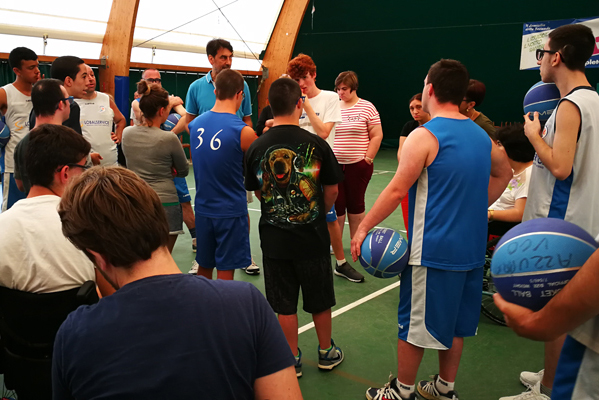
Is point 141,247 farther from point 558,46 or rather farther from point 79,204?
point 558,46

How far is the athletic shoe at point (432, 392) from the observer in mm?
2580

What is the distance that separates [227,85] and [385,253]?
5.38 ft

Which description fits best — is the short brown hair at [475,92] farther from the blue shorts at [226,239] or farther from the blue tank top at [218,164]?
the blue shorts at [226,239]

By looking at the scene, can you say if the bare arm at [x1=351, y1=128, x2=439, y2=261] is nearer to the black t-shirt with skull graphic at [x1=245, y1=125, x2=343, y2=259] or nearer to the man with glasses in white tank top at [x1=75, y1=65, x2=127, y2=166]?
the black t-shirt with skull graphic at [x1=245, y1=125, x2=343, y2=259]

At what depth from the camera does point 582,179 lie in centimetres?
229

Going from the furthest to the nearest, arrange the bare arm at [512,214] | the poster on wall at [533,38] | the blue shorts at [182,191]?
the poster on wall at [533,38], the blue shorts at [182,191], the bare arm at [512,214]

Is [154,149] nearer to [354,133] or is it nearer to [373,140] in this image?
[354,133]

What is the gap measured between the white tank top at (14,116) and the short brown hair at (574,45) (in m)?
3.88

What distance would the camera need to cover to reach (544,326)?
1186 millimetres

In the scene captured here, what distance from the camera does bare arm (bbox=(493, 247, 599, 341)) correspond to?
1080mm

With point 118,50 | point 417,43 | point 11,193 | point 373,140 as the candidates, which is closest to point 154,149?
point 11,193

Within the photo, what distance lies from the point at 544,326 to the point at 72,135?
6.68 feet

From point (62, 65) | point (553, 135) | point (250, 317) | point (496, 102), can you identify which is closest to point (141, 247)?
point (250, 317)

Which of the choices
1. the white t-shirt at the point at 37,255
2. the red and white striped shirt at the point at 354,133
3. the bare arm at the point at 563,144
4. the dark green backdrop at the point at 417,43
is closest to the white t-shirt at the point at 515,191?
the bare arm at the point at 563,144
